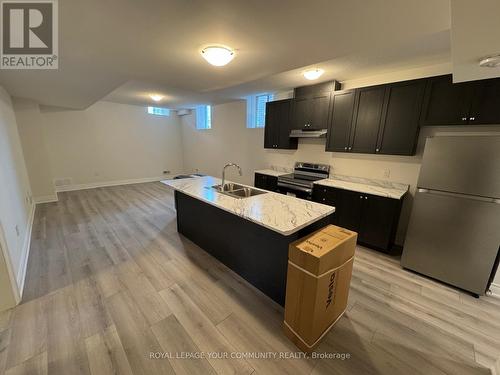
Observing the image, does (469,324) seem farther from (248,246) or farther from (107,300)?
(107,300)

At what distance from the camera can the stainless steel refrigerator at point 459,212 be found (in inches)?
76.2

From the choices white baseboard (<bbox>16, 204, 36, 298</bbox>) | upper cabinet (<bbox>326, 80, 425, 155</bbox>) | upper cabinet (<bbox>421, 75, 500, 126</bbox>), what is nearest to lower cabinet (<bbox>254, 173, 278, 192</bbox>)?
upper cabinet (<bbox>326, 80, 425, 155</bbox>)

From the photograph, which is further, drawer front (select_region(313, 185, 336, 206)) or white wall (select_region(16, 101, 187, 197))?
white wall (select_region(16, 101, 187, 197))

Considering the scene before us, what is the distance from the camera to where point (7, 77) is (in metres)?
2.65

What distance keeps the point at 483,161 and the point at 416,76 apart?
4.92ft

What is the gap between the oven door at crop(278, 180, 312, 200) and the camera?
342cm

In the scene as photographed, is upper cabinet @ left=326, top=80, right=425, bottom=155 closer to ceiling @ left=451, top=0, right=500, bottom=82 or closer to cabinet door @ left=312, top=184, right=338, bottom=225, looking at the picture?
cabinet door @ left=312, top=184, right=338, bottom=225

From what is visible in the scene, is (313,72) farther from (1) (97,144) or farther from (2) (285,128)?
(1) (97,144)

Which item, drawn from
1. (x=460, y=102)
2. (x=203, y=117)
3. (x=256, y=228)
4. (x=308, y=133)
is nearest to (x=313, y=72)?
(x=308, y=133)

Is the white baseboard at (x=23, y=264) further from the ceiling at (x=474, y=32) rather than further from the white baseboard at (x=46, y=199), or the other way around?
the ceiling at (x=474, y=32)

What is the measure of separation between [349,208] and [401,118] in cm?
141

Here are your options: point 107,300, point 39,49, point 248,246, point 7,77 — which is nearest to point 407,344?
point 248,246

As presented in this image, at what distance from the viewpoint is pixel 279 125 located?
13.5 feet

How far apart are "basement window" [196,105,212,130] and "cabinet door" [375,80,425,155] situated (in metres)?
4.97
